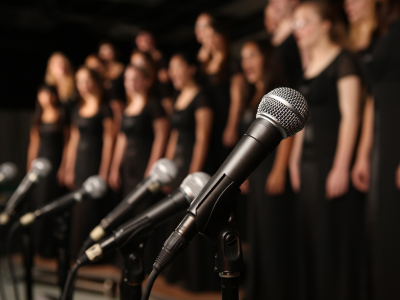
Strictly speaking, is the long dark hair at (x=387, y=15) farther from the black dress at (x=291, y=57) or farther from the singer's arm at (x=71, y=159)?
the singer's arm at (x=71, y=159)

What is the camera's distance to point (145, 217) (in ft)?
3.32

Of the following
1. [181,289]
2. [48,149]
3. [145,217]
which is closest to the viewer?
[145,217]

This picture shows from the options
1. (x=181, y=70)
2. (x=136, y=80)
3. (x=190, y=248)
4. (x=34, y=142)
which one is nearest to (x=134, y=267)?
(x=190, y=248)

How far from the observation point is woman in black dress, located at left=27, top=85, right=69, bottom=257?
4.02 meters

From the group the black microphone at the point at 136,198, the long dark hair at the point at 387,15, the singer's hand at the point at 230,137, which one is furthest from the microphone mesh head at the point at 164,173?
the singer's hand at the point at 230,137

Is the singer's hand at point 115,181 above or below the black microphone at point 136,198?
above

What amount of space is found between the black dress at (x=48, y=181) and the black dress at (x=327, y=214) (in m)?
2.75

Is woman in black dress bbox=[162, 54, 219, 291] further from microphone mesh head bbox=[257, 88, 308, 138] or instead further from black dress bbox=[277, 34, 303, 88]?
microphone mesh head bbox=[257, 88, 308, 138]

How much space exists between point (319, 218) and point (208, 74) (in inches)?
61.7

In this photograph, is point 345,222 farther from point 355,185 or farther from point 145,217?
point 145,217

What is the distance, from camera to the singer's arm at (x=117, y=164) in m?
3.50

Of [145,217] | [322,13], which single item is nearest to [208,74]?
[322,13]

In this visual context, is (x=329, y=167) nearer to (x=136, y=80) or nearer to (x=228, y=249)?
(x=228, y=249)

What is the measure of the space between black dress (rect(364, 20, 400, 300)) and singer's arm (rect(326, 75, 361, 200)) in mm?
120
